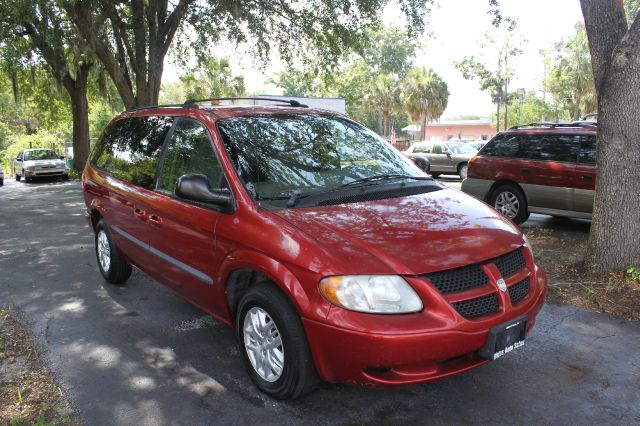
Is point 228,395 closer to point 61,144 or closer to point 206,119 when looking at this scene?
point 206,119

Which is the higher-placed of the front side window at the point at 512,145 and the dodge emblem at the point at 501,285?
the front side window at the point at 512,145

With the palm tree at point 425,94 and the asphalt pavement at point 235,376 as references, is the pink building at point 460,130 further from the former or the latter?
the asphalt pavement at point 235,376

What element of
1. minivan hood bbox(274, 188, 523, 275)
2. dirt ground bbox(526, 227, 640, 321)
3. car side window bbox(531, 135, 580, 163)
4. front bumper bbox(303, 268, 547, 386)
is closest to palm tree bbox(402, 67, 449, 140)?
car side window bbox(531, 135, 580, 163)

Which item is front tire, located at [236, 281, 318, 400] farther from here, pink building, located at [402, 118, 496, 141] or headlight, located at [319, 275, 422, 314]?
pink building, located at [402, 118, 496, 141]

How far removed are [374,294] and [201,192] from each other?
4.30 ft

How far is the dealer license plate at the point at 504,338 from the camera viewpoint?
2756 millimetres

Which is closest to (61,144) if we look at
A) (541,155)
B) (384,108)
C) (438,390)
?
(384,108)

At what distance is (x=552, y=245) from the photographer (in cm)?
708

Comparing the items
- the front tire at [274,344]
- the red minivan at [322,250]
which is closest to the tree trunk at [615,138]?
the red minivan at [322,250]

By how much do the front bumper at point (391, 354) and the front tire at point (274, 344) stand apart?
9cm

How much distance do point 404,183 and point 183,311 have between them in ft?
7.71

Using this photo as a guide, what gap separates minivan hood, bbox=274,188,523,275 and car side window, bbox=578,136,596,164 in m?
5.22

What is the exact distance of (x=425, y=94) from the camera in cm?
3853

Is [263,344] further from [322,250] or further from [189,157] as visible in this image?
[189,157]
